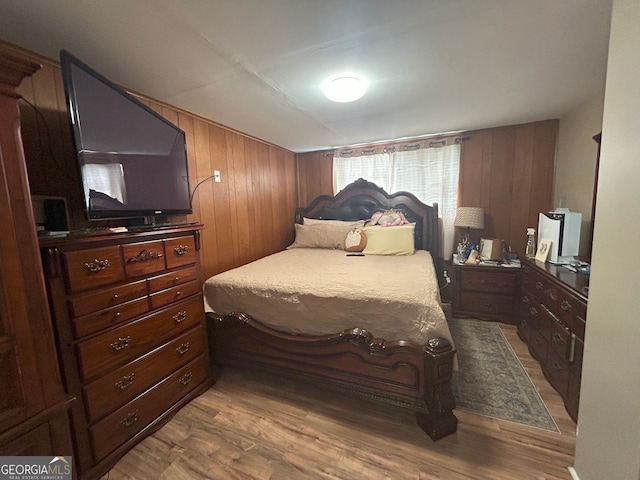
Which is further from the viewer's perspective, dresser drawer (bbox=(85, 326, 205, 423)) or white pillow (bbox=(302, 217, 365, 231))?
white pillow (bbox=(302, 217, 365, 231))

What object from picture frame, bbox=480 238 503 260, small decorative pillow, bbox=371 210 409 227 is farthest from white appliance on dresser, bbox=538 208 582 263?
small decorative pillow, bbox=371 210 409 227

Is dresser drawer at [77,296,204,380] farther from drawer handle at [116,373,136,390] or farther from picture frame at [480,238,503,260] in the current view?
picture frame at [480,238,503,260]

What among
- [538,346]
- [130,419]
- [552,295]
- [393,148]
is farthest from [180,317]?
[393,148]

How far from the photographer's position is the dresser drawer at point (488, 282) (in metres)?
2.60

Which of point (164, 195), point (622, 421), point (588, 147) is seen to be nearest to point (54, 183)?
point (164, 195)

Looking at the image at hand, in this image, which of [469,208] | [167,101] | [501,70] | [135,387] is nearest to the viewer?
[135,387]

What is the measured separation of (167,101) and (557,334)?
331cm

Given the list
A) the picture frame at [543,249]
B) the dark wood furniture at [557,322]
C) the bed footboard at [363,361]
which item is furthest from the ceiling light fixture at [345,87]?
the picture frame at [543,249]

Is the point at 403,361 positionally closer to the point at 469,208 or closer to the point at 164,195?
the point at 164,195

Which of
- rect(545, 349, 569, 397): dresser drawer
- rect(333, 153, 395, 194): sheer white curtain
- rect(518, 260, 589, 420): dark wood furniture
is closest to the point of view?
rect(518, 260, 589, 420): dark wood furniture

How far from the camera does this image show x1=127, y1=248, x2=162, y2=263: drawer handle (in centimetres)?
142

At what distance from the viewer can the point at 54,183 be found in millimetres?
1479

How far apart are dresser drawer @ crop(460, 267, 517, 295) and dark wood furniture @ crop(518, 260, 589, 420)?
0.29 metres

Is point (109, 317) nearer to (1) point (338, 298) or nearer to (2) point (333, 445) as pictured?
(1) point (338, 298)
